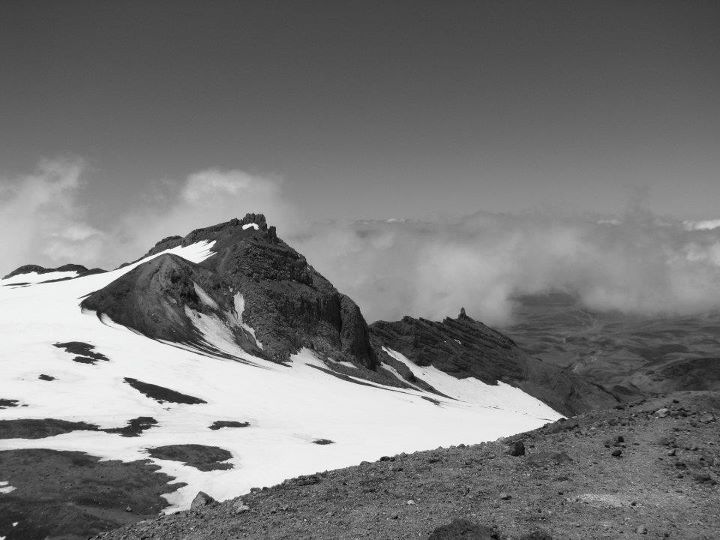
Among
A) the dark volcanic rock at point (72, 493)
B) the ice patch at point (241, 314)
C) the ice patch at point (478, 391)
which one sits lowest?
the dark volcanic rock at point (72, 493)

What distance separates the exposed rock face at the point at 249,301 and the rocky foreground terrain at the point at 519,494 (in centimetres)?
8279

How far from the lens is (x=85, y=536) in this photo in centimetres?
2805

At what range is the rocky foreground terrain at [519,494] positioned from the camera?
627 inches

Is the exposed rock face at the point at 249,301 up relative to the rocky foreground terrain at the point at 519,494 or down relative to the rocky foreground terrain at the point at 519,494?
up

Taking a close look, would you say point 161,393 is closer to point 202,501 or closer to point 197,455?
point 197,455

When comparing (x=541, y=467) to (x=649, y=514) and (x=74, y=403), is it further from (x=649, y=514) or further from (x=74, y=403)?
(x=74, y=403)

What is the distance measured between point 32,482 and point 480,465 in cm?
2814

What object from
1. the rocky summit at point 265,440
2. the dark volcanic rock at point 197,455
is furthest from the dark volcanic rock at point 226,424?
the dark volcanic rock at point 197,455

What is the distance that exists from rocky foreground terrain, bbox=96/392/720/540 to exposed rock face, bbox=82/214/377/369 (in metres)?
82.8

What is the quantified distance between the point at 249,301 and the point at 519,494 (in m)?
115

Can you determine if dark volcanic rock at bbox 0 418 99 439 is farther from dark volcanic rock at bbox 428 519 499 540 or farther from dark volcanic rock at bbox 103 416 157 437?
dark volcanic rock at bbox 428 519 499 540

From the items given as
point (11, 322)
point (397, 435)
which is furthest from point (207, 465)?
point (11, 322)

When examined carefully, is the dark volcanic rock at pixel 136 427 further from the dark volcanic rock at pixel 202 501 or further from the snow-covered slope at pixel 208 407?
the dark volcanic rock at pixel 202 501

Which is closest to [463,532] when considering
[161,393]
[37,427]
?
[37,427]
